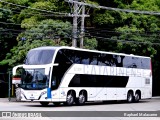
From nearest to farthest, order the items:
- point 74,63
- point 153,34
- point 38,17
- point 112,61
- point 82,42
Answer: point 74,63 < point 112,61 < point 82,42 < point 38,17 < point 153,34

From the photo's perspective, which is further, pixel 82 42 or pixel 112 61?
pixel 82 42

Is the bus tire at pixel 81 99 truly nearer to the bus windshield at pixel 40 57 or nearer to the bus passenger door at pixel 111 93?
the bus passenger door at pixel 111 93

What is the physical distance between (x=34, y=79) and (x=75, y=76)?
109 inches

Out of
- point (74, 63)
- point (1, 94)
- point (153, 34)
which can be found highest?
point (153, 34)

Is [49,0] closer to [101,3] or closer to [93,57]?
[101,3]

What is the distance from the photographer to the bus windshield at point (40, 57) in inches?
989

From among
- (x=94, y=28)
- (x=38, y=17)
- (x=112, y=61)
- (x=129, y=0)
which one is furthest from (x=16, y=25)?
(x=112, y=61)

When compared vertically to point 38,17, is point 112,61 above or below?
below

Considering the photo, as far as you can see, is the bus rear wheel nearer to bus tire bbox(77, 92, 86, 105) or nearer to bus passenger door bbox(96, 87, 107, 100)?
bus passenger door bbox(96, 87, 107, 100)

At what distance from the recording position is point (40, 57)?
997 inches

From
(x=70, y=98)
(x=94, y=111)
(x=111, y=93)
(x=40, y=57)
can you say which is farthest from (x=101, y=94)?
(x=94, y=111)

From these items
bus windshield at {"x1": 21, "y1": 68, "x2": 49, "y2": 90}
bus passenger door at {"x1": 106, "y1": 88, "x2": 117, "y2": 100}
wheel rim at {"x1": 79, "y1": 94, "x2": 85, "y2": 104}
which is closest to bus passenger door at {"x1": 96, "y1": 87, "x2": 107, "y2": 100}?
bus passenger door at {"x1": 106, "y1": 88, "x2": 117, "y2": 100}

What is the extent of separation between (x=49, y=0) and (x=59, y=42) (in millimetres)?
5375

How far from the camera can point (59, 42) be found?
33969mm
